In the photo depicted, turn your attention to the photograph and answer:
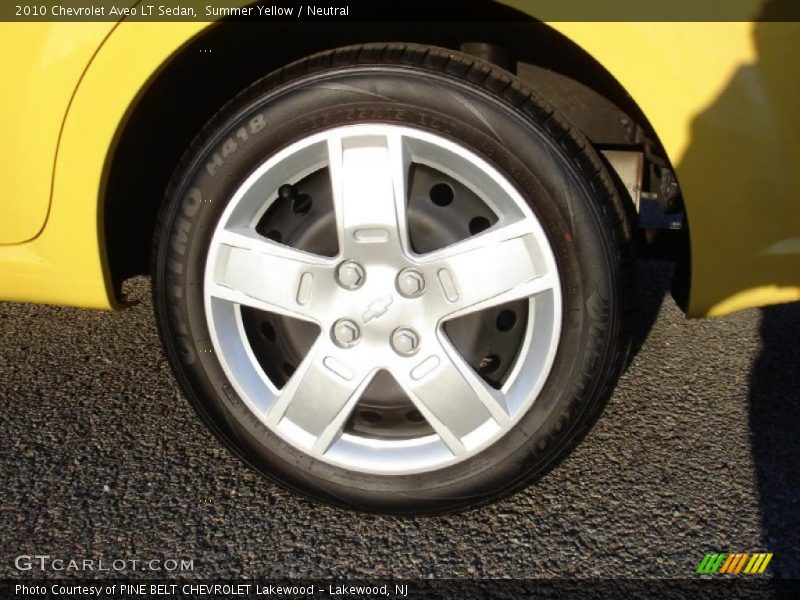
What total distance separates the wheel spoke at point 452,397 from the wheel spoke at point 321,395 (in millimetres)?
112

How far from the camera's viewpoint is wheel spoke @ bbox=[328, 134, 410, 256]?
1.64 metres

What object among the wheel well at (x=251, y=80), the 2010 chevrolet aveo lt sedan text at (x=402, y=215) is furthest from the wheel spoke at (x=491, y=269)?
the wheel well at (x=251, y=80)

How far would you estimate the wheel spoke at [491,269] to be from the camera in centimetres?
163

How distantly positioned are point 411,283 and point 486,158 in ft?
0.97

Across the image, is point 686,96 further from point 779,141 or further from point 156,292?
point 156,292

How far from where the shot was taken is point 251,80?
2049 millimetres

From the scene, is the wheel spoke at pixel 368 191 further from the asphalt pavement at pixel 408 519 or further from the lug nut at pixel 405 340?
the asphalt pavement at pixel 408 519

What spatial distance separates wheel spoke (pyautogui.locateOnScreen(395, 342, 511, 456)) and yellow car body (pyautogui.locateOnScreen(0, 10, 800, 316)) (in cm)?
46

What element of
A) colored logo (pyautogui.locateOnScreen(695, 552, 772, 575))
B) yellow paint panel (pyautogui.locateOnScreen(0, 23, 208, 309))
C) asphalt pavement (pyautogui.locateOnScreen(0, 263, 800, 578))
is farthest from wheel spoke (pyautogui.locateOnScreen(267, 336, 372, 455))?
colored logo (pyautogui.locateOnScreen(695, 552, 772, 575))

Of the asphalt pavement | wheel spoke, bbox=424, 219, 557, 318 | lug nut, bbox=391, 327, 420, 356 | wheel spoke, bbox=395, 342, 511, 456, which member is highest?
wheel spoke, bbox=424, 219, 557, 318

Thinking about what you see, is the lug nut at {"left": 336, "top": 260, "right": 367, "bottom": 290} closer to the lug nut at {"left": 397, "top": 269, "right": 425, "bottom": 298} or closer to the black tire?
the lug nut at {"left": 397, "top": 269, "right": 425, "bottom": 298}

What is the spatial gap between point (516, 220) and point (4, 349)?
5.63ft

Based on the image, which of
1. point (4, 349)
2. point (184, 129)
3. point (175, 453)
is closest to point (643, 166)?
point (184, 129)

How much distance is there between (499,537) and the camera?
1770 millimetres
